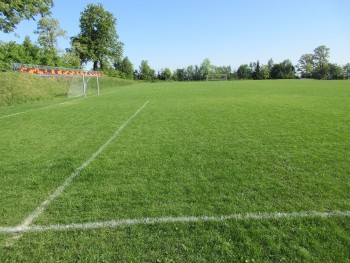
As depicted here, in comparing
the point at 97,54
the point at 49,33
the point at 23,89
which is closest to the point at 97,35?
the point at 97,54

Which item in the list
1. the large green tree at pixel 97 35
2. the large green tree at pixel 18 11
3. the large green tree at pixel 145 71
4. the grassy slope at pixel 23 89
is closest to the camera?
the grassy slope at pixel 23 89

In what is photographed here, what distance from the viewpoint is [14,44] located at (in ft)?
104

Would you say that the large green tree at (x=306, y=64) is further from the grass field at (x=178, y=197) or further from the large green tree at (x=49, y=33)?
the grass field at (x=178, y=197)

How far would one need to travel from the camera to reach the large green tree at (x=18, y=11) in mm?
22545

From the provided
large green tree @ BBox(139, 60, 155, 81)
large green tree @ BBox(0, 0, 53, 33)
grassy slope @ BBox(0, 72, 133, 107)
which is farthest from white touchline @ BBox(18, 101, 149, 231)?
large green tree @ BBox(139, 60, 155, 81)

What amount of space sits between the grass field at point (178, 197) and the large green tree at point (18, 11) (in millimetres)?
20222

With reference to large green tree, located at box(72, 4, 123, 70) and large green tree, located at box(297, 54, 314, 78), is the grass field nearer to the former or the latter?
large green tree, located at box(72, 4, 123, 70)

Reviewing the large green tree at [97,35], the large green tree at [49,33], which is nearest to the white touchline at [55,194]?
the large green tree at [49,33]

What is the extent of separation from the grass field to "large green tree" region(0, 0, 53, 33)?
66.3ft

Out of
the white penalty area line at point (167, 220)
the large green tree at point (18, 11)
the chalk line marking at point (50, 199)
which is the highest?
the large green tree at point (18, 11)

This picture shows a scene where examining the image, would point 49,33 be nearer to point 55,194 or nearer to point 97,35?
point 97,35

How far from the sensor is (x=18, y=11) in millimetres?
23875

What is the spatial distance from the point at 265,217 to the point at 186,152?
108 inches

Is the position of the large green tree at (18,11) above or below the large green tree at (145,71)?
above
